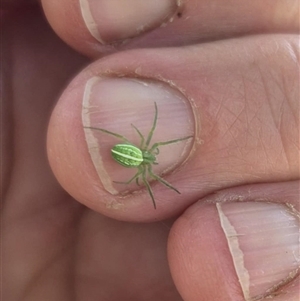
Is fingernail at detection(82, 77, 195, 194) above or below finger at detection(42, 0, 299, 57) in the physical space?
below

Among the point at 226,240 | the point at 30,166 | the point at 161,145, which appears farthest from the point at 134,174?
the point at 30,166

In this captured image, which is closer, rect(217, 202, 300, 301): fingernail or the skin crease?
rect(217, 202, 300, 301): fingernail

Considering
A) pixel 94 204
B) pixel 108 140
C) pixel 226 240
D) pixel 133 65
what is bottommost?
pixel 226 240

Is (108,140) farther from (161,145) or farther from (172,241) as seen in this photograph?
(172,241)

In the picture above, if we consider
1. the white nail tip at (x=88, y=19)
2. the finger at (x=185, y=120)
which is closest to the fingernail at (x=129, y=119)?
the finger at (x=185, y=120)

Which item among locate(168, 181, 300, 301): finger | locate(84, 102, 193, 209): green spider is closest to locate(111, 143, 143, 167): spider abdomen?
locate(84, 102, 193, 209): green spider

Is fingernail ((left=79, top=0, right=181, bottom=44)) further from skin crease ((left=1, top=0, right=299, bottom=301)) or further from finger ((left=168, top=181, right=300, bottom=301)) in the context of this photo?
finger ((left=168, top=181, right=300, bottom=301))
